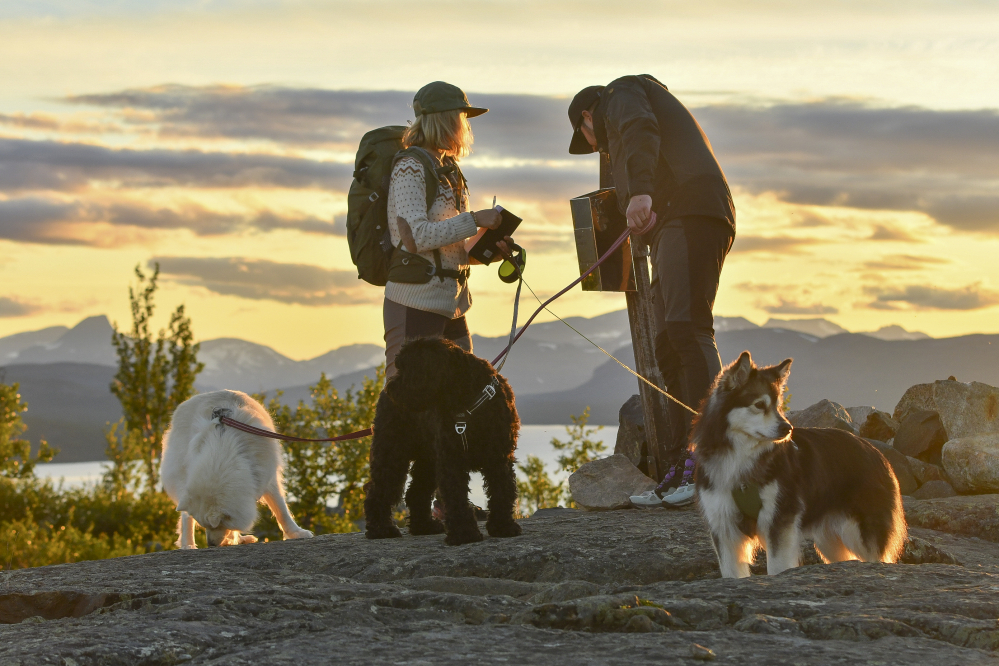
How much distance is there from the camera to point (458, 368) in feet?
16.7

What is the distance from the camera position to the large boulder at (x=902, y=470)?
7.85 meters

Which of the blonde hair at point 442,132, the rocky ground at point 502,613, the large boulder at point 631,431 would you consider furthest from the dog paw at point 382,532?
the large boulder at point 631,431

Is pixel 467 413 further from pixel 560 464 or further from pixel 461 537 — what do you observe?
pixel 560 464

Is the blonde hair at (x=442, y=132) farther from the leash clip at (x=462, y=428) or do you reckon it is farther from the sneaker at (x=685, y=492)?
the sneaker at (x=685, y=492)

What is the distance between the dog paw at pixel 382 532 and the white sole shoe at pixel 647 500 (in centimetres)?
197

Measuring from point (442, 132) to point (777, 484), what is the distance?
2933mm

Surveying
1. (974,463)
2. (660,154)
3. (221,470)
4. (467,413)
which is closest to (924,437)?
(974,463)

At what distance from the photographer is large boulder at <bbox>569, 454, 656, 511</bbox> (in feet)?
24.7

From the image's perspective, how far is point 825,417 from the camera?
27.9 ft

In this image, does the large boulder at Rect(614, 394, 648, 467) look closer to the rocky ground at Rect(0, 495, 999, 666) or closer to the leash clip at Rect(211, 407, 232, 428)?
the leash clip at Rect(211, 407, 232, 428)

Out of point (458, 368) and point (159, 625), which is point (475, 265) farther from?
point (159, 625)

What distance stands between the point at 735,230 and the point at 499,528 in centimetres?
251

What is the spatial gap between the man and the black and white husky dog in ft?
3.53

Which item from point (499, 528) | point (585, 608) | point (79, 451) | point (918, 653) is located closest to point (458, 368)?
point (499, 528)
